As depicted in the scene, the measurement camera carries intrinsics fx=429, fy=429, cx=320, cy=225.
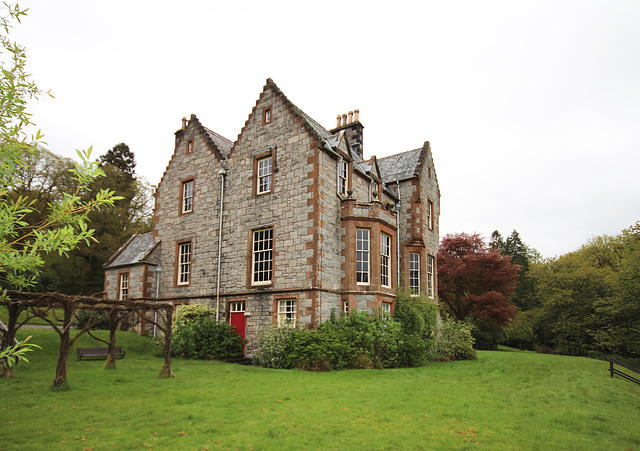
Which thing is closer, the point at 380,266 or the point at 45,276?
the point at 380,266

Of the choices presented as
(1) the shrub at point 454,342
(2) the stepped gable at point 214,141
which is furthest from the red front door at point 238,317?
(1) the shrub at point 454,342

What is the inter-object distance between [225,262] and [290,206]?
494cm

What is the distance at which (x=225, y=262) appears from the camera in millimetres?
22531

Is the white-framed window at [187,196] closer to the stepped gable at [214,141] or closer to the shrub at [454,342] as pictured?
the stepped gable at [214,141]

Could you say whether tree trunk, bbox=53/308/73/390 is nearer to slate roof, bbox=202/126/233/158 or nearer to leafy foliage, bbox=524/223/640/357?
slate roof, bbox=202/126/233/158

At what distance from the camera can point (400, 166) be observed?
27844 millimetres

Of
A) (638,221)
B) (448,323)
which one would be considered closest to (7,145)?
(448,323)

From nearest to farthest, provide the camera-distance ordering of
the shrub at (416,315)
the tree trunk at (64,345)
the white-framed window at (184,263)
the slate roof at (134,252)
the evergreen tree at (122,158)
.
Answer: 1. the tree trunk at (64,345)
2. the shrub at (416,315)
3. the white-framed window at (184,263)
4. the slate roof at (134,252)
5. the evergreen tree at (122,158)

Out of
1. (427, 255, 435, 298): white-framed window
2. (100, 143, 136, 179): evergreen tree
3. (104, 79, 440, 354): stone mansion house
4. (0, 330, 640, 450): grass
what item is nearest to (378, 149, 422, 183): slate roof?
(104, 79, 440, 354): stone mansion house

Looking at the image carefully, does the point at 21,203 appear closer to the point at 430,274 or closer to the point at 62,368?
the point at 62,368

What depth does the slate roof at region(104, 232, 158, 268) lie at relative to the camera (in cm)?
2581

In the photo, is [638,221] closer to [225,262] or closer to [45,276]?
[225,262]

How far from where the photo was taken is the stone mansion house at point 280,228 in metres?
20.0

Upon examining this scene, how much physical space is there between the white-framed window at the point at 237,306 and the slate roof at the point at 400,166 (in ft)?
39.6
